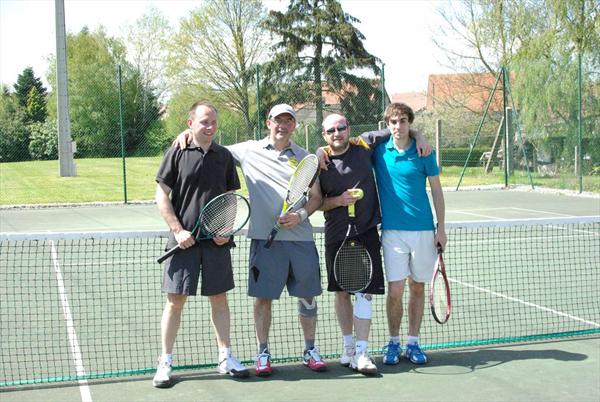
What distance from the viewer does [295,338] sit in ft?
19.8

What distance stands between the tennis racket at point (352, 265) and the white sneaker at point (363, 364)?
→ 45 centimetres

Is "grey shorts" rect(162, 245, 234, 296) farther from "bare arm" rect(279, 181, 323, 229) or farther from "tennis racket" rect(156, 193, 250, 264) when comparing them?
"bare arm" rect(279, 181, 323, 229)

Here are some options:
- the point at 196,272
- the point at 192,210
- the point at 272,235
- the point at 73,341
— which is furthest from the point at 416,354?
the point at 73,341

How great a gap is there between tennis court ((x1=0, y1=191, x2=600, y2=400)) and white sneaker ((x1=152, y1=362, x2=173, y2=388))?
0.19ft

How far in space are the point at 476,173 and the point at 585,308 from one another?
A: 759 inches

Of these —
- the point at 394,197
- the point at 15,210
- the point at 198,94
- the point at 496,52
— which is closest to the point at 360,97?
the point at 496,52

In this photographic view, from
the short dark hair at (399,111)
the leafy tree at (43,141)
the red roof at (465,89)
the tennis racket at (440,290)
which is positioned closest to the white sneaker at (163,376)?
the tennis racket at (440,290)

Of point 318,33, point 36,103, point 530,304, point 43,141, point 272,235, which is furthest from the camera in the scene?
point 36,103

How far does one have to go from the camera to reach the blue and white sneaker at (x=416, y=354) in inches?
205

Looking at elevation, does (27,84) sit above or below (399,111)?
above

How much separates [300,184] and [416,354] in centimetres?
150

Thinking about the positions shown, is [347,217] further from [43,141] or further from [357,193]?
[43,141]

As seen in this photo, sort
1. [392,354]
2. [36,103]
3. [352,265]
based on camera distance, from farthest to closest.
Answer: [36,103]
[392,354]
[352,265]

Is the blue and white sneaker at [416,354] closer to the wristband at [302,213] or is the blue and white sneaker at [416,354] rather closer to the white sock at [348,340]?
the white sock at [348,340]
